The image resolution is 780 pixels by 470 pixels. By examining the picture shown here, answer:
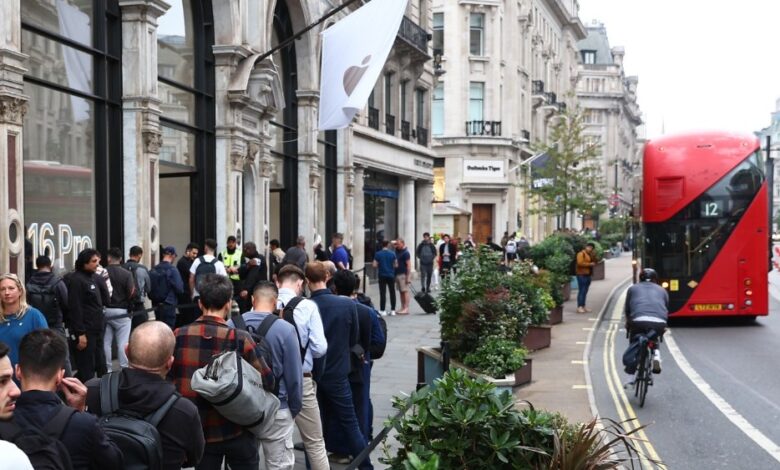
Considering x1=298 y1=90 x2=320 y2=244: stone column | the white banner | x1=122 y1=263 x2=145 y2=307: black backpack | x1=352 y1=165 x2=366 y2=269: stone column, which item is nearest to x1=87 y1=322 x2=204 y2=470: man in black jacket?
x1=122 y1=263 x2=145 y2=307: black backpack

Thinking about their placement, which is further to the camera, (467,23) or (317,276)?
(467,23)

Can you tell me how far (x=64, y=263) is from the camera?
40.9ft

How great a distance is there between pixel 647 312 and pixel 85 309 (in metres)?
6.84

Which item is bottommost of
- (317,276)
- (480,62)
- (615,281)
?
(615,281)

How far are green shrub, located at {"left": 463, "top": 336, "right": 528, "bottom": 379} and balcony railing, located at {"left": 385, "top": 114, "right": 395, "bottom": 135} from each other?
69.1 ft

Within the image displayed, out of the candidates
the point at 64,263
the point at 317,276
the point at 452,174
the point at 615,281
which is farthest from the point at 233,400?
the point at 452,174

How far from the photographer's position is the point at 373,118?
30.0 m

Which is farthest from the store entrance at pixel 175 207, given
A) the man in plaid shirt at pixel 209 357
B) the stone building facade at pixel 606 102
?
the stone building facade at pixel 606 102

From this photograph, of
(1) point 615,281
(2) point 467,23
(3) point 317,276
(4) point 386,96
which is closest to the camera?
(3) point 317,276

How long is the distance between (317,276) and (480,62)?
44.5 m

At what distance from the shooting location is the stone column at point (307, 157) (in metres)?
23.2

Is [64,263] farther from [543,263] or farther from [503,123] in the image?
[503,123]

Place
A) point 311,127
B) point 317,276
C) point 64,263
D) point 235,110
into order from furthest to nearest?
point 311,127, point 235,110, point 64,263, point 317,276

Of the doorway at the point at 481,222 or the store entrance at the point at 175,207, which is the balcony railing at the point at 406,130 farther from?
the doorway at the point at 481,222
